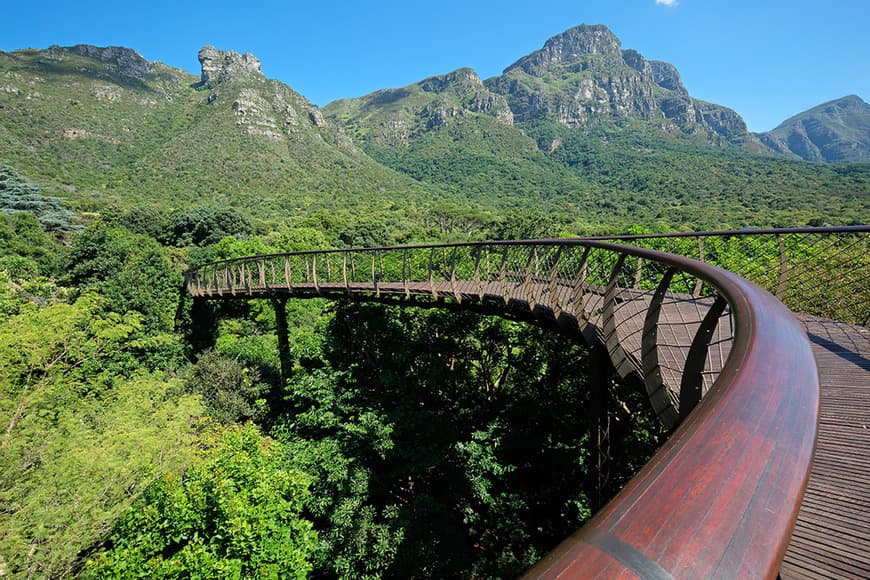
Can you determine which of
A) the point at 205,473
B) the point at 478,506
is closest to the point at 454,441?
the point at 478,506

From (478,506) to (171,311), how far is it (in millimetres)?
14366

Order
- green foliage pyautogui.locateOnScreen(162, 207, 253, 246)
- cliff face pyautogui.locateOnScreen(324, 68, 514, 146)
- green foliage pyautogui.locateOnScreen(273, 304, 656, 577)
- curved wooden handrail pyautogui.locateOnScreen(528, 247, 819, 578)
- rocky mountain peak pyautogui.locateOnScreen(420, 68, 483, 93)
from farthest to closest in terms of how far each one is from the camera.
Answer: rocky mountain peak pyautogui.locateOnScreen(420, 68, 483, 93)
cliff face pyautogui.locateOnScreen(324, 68, 514, 146)
green foliage pyautogui.locateOnScreen(162, 207, 253, 246)
green foliage pyautogui.locateOnScreen(273, 304, 656, 577)
curved wooden handrail pyautogui.locateOnScreen(528, 247, 819, 578)

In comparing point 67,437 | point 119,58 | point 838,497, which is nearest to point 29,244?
point 67,437

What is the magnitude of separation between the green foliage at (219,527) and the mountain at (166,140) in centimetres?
5264

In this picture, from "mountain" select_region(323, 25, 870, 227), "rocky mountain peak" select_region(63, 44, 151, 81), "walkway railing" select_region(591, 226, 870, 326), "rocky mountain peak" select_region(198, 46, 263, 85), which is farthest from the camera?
"rocky mountain peak" select_region(198, 46, 263, 85)

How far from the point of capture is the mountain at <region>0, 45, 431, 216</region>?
200ft

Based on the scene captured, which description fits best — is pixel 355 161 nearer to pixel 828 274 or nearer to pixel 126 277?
pixel 126 277

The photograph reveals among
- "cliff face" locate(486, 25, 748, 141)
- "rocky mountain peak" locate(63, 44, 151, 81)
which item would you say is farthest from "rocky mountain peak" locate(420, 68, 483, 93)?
"rocky mountain peak" locate(63, 44, 151, 81)

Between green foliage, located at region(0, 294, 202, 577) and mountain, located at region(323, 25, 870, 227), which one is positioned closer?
green foliage, located at region(0, 294, 202, 577)

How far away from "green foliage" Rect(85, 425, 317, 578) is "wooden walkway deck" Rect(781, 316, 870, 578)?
7698mm

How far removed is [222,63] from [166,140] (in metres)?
56.6

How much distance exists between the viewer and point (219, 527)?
22.2ft

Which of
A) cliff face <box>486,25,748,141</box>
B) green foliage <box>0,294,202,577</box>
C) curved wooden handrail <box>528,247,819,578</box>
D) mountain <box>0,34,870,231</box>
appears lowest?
green foliage <box>0,294,202,577</box>

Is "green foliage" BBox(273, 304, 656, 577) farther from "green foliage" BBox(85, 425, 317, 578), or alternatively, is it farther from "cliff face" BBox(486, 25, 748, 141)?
"cliff face" BBox(486, 25, 748, 141)
